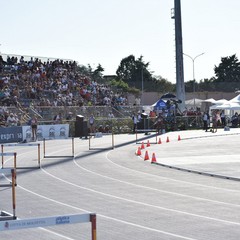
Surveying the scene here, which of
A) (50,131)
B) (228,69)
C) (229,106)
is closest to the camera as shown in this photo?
(50,131)

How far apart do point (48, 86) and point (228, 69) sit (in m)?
105

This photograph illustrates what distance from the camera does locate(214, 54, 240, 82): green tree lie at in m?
151

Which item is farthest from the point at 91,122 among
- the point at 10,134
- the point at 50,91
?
the point at 10,134

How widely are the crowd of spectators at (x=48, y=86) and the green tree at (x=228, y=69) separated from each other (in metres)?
92.8

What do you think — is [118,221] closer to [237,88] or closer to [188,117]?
[188,117]

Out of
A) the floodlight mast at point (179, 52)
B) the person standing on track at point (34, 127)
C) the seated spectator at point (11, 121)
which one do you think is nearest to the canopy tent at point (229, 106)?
the floodlight mast at point (179, 52)

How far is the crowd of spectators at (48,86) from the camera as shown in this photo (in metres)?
49.0

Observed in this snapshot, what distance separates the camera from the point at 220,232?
1120 cm

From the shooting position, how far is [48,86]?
5231cm

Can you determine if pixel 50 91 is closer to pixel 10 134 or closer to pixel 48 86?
pixel 48 86

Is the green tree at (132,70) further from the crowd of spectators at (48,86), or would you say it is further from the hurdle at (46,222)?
the hurdle at (46,222)

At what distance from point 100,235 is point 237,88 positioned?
9197 cm

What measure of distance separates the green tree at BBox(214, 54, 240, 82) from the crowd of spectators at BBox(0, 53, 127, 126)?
92800 millimetres

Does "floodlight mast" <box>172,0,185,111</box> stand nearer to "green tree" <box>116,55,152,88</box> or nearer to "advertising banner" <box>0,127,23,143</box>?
"advertising banner" <box>0,127,23,143</box>
